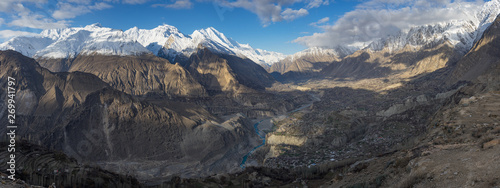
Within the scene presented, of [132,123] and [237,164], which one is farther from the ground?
[132,123]

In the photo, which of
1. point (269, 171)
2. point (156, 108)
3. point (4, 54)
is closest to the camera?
point (269, 171)

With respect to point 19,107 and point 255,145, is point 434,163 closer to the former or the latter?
point 255,145

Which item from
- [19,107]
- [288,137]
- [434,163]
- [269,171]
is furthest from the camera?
[19,107]

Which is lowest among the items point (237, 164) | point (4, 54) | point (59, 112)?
point (237, 164)

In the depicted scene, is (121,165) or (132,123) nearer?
(121,165)

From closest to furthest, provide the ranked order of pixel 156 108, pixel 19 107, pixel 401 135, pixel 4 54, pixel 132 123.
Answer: pixel 401 135, pixel 132 123, pixel 156 108, pixel 19 107, pixel 4 54

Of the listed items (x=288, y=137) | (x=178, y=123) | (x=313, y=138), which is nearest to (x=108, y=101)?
(x=178, y=123)

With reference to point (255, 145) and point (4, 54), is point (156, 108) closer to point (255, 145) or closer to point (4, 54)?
point (255, 145)

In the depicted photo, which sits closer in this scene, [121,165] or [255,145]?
[121,165]

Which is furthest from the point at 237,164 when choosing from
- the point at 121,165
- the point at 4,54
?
the point at 4,54
